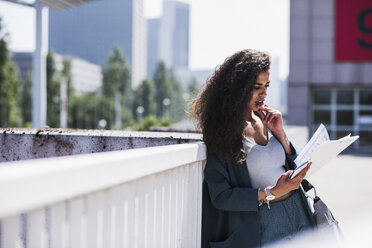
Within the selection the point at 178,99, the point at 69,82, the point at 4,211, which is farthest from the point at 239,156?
the point at 178,99

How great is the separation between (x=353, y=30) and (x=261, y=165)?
23.9m

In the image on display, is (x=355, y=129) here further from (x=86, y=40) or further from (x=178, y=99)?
(x=86, y=40)

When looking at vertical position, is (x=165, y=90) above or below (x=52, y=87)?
above

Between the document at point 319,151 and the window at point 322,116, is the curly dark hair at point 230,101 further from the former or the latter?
the window at point 322,116

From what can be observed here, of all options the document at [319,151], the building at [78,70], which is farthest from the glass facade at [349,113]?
the building at [78,70]

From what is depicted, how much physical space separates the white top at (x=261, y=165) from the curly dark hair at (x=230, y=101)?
0.30ft

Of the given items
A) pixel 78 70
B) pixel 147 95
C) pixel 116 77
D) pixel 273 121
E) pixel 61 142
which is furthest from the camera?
pixel 78 70

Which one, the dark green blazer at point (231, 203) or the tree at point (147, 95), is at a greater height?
the tree at point (147, 95)

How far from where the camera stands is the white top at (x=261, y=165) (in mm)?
2367

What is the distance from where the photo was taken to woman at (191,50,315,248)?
7.33 ft

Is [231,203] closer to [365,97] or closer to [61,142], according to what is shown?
[61,142]

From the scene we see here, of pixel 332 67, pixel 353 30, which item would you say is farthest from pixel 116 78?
pixel 353 30

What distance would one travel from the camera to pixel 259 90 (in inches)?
94.3

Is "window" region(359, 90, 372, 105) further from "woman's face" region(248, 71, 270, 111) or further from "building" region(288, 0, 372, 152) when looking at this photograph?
"woman's face" region(248, 71, 270, 111)
